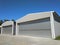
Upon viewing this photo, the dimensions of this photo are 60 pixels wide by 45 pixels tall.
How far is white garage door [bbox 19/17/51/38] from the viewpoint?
2102 centimetres

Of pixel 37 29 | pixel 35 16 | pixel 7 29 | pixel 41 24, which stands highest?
pixel 35 16

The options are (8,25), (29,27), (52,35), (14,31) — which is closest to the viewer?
(52,35)

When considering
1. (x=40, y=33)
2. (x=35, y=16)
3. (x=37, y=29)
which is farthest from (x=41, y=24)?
(x=35, y=16)

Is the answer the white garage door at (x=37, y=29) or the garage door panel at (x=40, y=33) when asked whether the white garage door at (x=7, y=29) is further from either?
the garage door panel at (x=40, y=33)

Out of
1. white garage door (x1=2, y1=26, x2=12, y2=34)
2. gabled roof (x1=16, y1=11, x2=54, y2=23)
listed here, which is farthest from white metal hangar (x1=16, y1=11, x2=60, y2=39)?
white garage door (x1=2, y1=26, x2=12, y2=34)

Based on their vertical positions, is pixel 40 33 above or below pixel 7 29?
below

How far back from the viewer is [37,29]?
76.7 ft

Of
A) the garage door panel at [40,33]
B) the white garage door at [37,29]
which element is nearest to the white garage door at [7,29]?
the white garage door at [37,29]

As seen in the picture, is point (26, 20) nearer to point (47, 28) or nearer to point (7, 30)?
point (47, 28)

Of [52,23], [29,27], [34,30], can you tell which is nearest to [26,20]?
[29,27]

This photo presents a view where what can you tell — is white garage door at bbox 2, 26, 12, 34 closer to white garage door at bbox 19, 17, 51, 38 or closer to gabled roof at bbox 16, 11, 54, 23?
white garage door at bbox 19, 17, 51, 38

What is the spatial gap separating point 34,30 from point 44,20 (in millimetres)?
3420

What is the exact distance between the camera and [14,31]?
32938 millimetres

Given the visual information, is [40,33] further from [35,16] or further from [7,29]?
[7,29]
